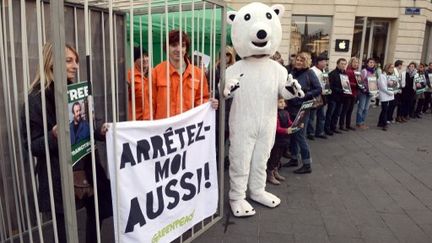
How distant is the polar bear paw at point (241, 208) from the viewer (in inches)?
144

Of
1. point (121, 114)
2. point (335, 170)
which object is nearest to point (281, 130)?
point (335, 170)

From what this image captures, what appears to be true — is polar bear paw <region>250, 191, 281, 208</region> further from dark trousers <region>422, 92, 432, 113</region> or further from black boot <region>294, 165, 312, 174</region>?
dark trousers <region>422, 92, 432, 113</region>

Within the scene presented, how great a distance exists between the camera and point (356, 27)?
49.7ft

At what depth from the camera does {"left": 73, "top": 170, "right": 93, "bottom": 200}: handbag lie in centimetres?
224

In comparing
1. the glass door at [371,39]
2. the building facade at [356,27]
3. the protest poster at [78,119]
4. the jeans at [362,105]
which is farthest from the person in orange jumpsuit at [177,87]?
the glass door at [371,39]

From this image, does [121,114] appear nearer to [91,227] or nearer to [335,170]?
[91,227]

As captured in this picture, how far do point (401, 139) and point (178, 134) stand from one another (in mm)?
6413

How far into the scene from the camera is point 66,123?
1.83 metres

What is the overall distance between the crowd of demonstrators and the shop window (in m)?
13.8

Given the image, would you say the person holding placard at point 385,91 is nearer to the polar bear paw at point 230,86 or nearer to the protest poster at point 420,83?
the protest poster at point 420,83

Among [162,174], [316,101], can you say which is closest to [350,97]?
[316,101]

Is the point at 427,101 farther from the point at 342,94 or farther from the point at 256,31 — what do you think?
the point at 256,31

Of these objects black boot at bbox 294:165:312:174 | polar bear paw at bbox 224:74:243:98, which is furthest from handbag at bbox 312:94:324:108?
polar bear paw at bbox 224:74:243:98

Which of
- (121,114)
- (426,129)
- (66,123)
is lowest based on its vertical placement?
(426,129)
